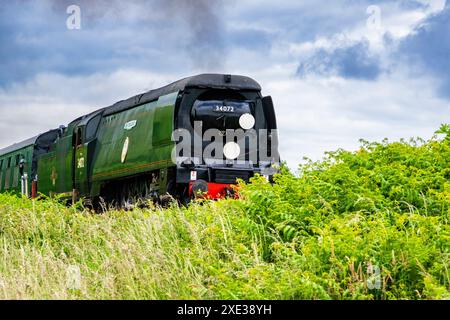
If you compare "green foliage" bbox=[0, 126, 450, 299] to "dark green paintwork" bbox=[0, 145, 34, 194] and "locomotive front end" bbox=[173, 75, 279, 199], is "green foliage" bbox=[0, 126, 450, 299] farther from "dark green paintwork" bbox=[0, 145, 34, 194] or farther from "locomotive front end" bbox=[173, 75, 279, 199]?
"dark green paintwork" bbox=[0, 145, 34, 194]

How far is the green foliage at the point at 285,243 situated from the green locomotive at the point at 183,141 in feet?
15.8

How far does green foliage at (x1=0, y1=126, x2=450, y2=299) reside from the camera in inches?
316

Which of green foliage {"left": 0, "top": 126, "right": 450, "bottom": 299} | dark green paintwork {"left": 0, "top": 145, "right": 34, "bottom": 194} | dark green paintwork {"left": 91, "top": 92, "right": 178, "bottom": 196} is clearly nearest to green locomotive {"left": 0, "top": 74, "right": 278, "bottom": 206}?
dark green paintwork {"left": 91, "top": 92, "right": 178, "bottom": 196}

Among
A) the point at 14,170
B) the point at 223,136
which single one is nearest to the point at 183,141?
the point at 223,136

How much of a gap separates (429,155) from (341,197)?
2118mm

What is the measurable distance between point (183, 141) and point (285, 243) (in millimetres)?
9299

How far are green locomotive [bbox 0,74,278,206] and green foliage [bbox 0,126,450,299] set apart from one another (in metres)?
4.83

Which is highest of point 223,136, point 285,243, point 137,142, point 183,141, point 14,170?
point 14,170

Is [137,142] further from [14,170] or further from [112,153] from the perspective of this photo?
[14,170]

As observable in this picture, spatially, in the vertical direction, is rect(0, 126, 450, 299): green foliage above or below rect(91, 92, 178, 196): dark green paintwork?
below

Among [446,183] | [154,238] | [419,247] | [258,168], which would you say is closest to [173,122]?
[258,168]

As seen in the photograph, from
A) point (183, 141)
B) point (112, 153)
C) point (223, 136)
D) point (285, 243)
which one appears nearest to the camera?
point (285, 243)

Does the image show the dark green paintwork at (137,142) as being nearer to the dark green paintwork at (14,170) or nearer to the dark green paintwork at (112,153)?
the dark green paintwork at (112,153)

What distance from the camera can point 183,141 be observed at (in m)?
18.2
